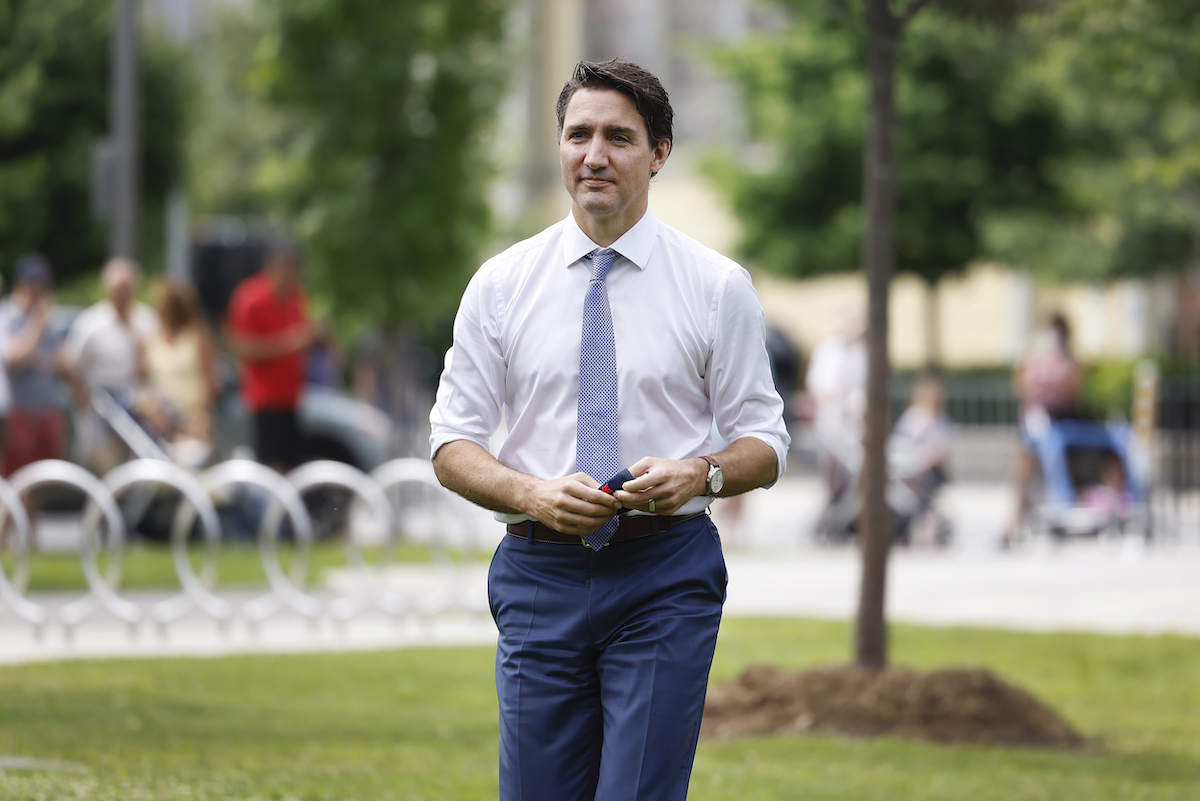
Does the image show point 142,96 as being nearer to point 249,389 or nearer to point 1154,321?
point 249,389

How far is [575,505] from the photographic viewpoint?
130 inches

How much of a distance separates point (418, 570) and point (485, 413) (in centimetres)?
898

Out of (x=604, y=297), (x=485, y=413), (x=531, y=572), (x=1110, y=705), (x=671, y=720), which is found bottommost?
(x=1110, y=705)

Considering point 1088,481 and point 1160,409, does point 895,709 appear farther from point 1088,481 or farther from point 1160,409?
point 1160,409

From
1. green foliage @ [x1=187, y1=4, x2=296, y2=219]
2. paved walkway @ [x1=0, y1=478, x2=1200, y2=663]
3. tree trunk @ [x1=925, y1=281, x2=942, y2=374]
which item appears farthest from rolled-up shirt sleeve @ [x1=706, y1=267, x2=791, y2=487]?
green foliage @ [x1=187, y1=4, x2=296, y2=219]

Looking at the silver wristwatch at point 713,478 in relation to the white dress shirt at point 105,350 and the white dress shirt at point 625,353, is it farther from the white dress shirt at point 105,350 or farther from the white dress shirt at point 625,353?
the white dress shirt at point 105,350

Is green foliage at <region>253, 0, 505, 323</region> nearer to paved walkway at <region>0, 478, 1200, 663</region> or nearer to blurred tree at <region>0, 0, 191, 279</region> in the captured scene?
paved walkway at <region>0, 478, 1200, 663</region>

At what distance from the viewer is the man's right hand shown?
130 inches

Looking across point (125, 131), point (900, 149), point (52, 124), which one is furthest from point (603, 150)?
point (52, 124)

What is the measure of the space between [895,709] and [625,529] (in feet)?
13.6

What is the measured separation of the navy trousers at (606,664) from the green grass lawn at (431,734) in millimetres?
2325

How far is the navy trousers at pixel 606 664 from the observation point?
3.46 metres

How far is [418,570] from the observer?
1245 cm

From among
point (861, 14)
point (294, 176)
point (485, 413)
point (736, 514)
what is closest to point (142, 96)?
point (294, 176)
